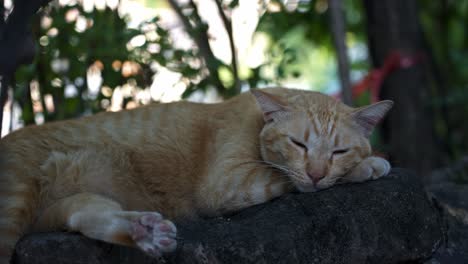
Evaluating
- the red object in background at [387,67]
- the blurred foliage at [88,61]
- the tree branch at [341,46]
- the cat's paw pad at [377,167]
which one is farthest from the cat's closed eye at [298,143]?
the red object in background at [387,67]

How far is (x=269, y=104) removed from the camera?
3.27 metres

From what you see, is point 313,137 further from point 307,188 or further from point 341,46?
point 341,46

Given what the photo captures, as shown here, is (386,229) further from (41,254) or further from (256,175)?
(41,254)

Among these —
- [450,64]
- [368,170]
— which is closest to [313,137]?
[368,170]

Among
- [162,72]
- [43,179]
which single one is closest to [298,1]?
[162,72]

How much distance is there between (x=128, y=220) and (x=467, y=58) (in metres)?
6.64

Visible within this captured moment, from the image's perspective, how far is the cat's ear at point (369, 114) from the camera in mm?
3258

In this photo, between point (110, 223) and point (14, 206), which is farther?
point (14, 206)

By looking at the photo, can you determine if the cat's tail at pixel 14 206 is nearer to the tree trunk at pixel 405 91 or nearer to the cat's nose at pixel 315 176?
the cat's nose at pixel 315 176

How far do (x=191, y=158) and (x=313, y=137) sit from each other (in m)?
0.67

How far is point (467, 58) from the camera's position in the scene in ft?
26.6

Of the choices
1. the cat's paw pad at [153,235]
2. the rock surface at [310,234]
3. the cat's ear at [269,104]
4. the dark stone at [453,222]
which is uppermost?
the cat's ear at [269,104]

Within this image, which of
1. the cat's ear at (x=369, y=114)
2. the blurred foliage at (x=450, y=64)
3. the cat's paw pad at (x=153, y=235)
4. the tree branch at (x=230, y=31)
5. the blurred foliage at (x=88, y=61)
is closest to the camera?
the cat's paw pad at (x=153, y=235)

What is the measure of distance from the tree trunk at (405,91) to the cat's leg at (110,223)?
395 cm
